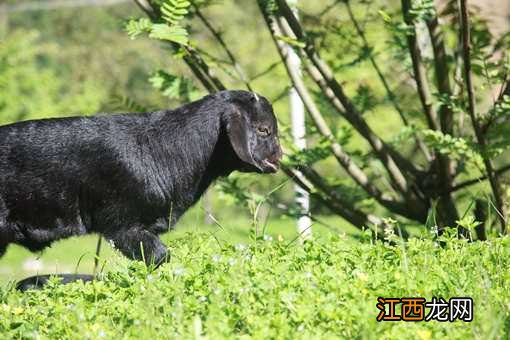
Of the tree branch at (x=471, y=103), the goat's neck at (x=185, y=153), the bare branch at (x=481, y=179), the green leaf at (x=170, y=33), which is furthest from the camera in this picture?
the bare branch at (x=481, y=179)

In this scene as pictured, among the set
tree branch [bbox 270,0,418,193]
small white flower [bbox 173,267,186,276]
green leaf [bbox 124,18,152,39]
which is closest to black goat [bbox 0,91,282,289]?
green leaf [bbox 124,18,152,39]

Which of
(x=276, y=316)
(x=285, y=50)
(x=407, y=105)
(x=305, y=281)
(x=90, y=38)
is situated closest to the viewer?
(x=276, y=316)

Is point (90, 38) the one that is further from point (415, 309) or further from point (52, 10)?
point (415, 309)

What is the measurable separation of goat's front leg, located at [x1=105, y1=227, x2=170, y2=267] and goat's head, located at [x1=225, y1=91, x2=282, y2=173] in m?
0.80

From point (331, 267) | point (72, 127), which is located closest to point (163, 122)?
point (72, 127)

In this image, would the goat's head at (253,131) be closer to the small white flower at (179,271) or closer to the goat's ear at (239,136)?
the goat's ear at (239,136)

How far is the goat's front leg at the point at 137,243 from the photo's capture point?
18.4 feet

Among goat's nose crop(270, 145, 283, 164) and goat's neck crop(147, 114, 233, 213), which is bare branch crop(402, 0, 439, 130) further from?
goat's neck crop(147, 114, 233, 213)

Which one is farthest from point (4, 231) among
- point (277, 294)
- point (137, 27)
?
point (277, 294)

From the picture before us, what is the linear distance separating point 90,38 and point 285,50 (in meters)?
14.1

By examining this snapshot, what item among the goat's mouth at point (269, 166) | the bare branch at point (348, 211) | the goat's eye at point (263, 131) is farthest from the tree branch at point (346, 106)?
the goat's mouth at point (269, 166)

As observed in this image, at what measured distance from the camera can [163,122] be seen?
234 inches

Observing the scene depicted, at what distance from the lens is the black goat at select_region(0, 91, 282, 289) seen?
5.62m

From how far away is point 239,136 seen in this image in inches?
231
